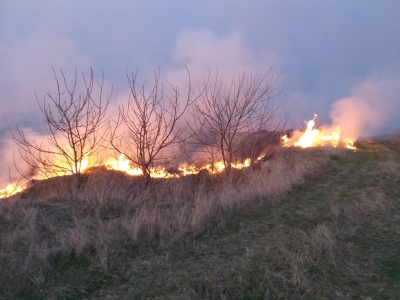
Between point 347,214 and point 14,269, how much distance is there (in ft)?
16.0

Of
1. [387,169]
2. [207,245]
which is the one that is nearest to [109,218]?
[207,245]

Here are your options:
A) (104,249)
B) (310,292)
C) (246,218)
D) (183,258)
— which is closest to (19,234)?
(104,249)

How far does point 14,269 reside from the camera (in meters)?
4.76

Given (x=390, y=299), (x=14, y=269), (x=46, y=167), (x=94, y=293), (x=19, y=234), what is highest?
(x=46, y=167)

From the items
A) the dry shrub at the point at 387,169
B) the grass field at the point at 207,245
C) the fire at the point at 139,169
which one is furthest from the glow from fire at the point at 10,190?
the dry shrub at the point at 387,169

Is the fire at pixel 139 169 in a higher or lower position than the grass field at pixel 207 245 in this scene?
higher

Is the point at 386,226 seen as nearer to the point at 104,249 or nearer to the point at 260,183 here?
the point at 260,183

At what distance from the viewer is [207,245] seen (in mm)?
5504

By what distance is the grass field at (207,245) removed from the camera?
14.2 feet

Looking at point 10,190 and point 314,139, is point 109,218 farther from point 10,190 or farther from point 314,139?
point 314,139

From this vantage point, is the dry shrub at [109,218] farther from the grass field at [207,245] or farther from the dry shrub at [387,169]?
the dry shrub at [387,169]

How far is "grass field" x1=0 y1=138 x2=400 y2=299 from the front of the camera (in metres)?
4.33

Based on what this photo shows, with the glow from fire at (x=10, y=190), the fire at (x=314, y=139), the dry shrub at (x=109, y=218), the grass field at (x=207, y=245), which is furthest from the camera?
the fire at (x=314, y=139)

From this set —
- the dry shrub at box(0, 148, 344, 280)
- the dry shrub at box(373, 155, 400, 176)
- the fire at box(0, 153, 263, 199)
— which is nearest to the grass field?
the dry shrub at box(0, 148, 344, 280)
